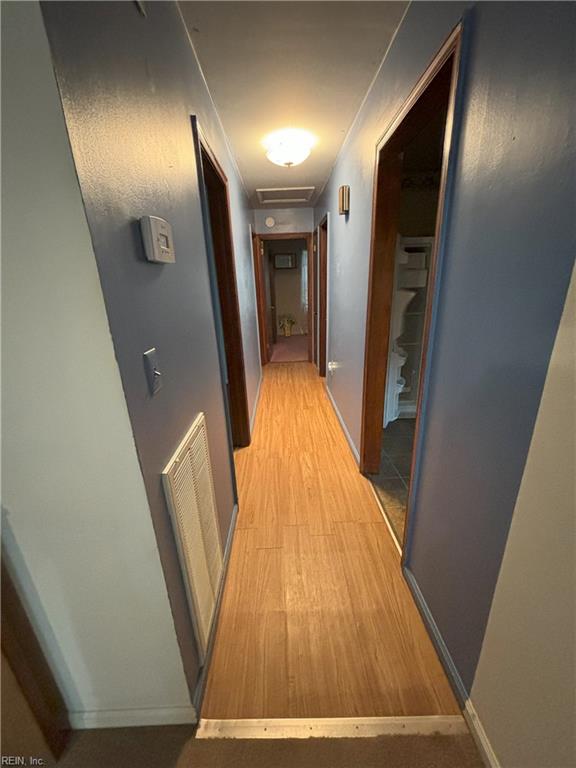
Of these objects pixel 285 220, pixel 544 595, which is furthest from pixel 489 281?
pixel 285 220

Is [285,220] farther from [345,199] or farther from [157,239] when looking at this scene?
[157,239]

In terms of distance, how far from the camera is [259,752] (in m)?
0.88

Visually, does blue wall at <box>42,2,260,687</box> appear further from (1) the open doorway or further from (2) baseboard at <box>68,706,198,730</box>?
(1) the open doorway

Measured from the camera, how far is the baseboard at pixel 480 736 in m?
0.82

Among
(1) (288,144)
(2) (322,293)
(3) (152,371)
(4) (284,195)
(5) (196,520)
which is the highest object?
(4) (284,195)

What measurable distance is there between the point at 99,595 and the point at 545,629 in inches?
43.6

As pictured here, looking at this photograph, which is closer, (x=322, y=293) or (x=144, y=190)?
(x=144, y=190)

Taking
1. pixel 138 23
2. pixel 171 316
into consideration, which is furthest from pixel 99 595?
pixel 138 23

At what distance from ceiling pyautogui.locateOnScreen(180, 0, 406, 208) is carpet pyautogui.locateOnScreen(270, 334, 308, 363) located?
11.0ft

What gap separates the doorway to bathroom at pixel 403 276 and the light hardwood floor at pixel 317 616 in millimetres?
249

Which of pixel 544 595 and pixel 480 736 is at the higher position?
pixel 544 595

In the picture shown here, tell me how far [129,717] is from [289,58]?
2652 millimetres

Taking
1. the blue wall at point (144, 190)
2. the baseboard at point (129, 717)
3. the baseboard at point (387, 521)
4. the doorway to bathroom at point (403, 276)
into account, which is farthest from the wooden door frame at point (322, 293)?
the baseboard at point (129, 717)

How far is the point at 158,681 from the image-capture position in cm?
88
